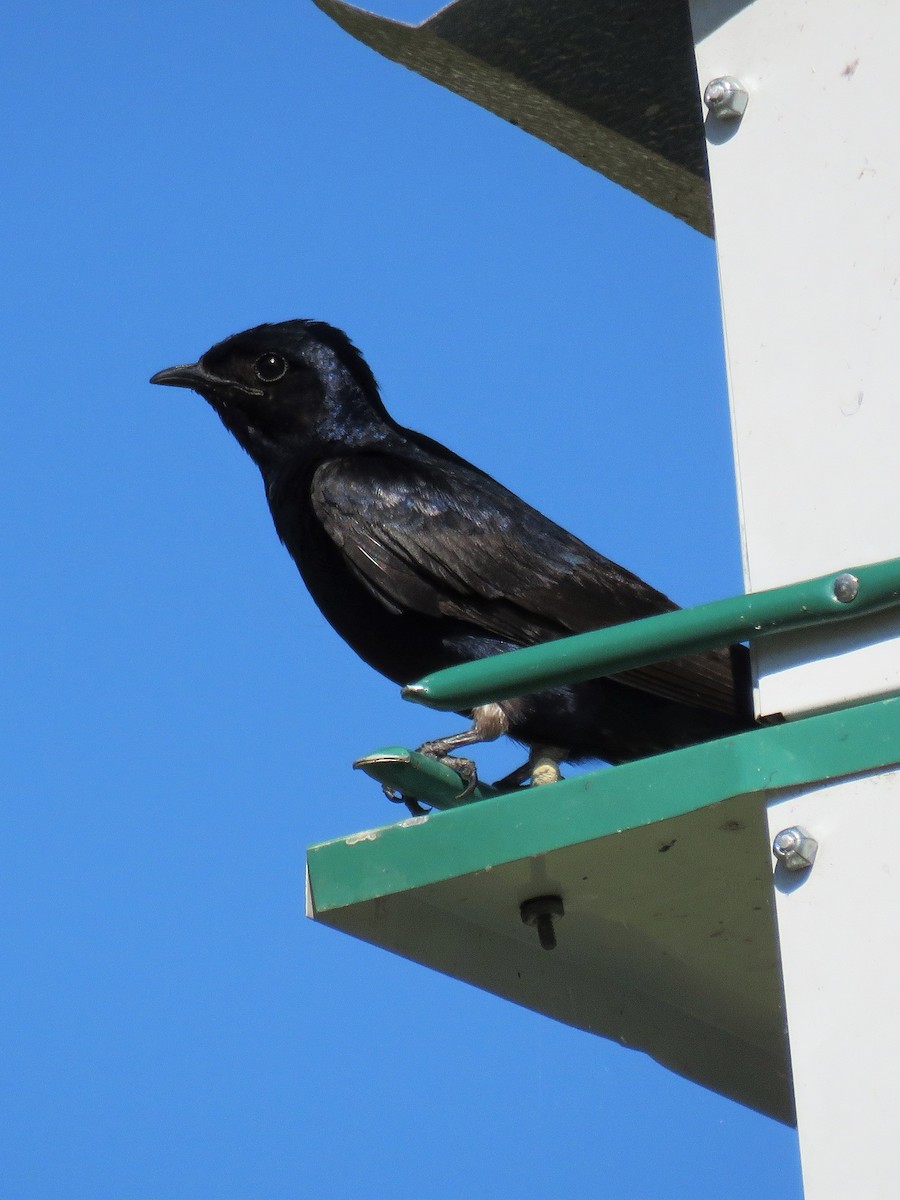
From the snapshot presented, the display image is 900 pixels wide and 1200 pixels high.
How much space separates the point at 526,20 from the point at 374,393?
2.08 meters

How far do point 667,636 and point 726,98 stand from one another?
1.20 m

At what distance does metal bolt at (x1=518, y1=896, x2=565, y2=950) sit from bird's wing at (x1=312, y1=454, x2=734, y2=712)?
5.74 feet

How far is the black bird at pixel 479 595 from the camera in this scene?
4977mm

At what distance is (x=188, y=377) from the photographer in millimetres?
6477

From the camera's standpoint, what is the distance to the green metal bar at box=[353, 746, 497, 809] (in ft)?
10.2

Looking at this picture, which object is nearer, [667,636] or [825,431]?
[667,636]

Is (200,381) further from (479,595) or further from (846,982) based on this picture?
(846,982)

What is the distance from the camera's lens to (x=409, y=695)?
2.93 metres

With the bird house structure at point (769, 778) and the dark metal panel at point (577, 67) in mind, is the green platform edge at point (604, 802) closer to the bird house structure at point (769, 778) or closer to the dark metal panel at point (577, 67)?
the bird house structure at point (769, 778)

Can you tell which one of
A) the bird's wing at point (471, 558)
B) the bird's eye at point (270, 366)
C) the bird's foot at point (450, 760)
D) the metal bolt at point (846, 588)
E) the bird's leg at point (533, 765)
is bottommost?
the metal bolt at point (846, 588)

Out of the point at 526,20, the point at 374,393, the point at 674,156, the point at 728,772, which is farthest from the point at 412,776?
the point at 374,393

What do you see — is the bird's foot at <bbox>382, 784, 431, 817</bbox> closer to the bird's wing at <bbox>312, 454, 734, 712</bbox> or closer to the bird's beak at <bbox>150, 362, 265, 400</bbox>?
the bird's wing at <bbox>312, 454, 734, 712</bbox>

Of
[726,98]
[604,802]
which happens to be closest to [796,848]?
[604,802]

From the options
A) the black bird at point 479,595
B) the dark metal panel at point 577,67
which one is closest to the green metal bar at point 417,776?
the black bird at point 479,595
